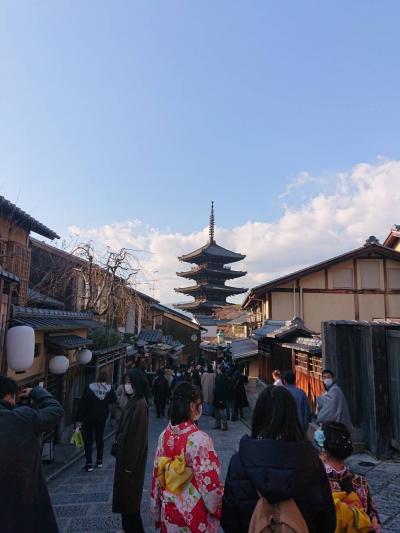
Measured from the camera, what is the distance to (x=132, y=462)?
4.00 m

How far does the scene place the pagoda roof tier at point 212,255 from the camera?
45.5 m

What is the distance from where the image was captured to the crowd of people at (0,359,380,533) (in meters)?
2.05

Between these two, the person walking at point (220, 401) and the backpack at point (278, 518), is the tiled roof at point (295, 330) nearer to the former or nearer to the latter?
the person walking at point (220, 401)

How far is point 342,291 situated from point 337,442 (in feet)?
61.0

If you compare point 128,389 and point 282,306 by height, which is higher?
point 282,306

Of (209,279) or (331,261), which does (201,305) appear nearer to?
(209,279)

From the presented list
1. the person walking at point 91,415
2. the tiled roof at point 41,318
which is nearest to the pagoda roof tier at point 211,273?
the tiled roof at point 41,318

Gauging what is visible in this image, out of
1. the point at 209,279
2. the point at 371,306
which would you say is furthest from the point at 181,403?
the point at 209,279

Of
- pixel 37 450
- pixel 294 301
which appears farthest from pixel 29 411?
pixel 294 301

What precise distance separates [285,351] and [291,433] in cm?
1160

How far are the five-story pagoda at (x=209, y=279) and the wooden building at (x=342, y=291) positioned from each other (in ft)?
81.1

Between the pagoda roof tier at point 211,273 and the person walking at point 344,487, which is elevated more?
the pagoda roof tier at point 211,273

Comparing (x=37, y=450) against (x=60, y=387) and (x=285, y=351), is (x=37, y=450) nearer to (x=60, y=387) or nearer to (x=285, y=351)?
(x=60, y=387)

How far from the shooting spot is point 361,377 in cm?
729
